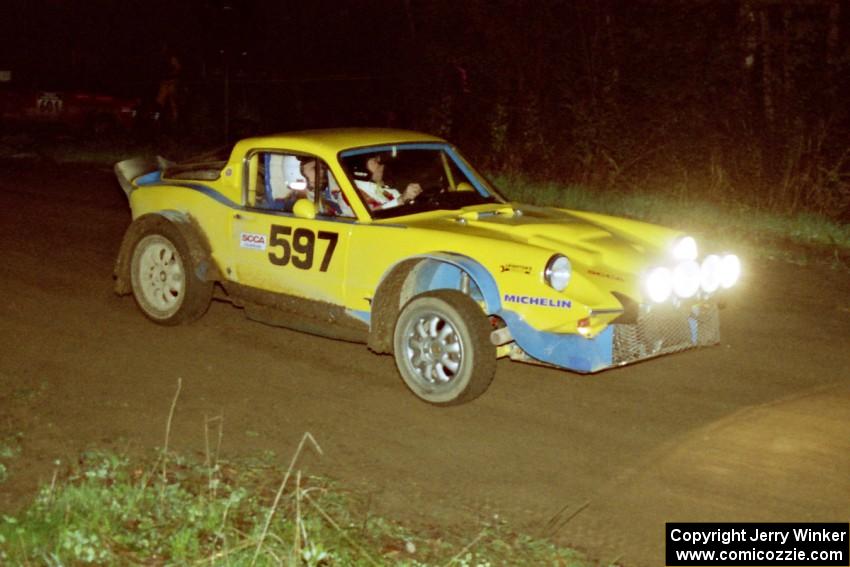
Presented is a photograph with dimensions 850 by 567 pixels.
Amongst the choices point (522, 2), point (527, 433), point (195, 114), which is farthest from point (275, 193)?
point (195, 114)

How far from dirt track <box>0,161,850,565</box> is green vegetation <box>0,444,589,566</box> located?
24 centimetres

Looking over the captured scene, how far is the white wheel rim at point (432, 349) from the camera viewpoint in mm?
7160

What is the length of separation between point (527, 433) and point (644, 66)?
10179 mm

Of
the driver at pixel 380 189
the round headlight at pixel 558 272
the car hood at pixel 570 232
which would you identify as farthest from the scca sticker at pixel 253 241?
the round headlight at pixel 558 272

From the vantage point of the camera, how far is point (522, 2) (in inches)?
667

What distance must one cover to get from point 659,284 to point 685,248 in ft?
3.23

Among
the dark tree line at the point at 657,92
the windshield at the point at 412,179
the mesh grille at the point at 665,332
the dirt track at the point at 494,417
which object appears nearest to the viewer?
the dirt track at the point at 494,417

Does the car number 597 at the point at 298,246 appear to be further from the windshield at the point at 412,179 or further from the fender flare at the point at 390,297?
the fender flare at the point at 390,297

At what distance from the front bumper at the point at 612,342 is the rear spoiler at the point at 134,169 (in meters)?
3.67

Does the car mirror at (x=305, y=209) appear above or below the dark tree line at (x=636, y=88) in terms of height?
below

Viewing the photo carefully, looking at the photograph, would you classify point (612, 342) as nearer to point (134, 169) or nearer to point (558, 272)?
point (558, 272)

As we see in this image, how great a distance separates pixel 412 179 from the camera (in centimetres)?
848

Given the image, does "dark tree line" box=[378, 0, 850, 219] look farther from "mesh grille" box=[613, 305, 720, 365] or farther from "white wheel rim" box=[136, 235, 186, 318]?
"white wheel rim" box=[136, 235, 186, 318]

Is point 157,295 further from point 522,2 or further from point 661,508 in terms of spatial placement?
point 522,2
